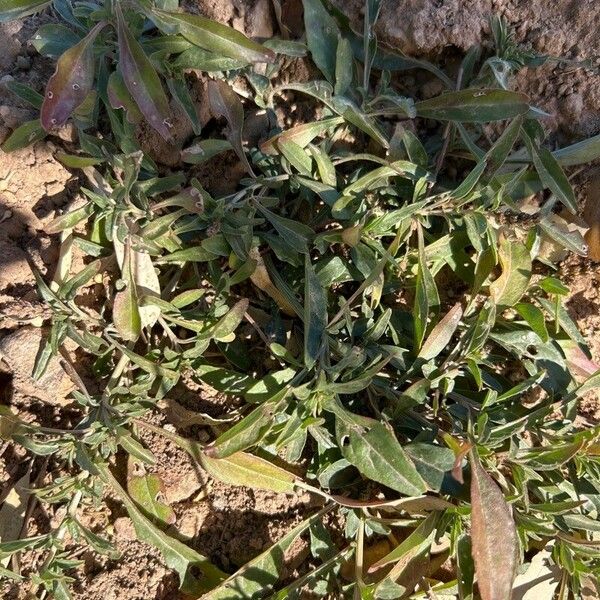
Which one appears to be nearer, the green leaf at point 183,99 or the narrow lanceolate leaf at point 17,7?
the narrow lanceolate leaf at point 17,7

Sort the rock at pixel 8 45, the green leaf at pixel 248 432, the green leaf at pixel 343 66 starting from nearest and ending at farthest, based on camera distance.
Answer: the green leaf at pixel 248 432 < the green leaf at pixel 343 66 < the rock at pixel 8 45

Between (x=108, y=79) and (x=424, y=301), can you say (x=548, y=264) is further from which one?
(x=108, y=79)

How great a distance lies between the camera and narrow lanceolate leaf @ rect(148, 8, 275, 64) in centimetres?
130

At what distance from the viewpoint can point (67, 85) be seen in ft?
4.14

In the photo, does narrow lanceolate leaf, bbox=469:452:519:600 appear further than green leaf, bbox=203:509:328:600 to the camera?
No

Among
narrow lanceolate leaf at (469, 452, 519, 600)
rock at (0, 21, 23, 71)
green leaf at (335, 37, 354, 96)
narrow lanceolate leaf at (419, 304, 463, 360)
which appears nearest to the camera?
narrow lanceolate leaf at (469, 452, 519, 600)

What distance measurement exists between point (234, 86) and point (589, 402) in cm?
109

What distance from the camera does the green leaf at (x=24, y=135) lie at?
59.2 inches

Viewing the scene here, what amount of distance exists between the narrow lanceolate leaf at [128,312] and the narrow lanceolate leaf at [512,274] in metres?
0.72

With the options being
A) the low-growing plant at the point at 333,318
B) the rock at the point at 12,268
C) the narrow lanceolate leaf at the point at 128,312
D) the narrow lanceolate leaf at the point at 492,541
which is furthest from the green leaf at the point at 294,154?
the narrow lanceolate leaf at the point at 492,541

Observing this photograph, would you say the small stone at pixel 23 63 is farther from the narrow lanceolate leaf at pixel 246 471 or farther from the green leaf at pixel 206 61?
the narrow lanceolate leaf at pixel 246 471

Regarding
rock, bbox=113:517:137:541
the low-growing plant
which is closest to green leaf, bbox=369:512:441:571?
the low-growing plant

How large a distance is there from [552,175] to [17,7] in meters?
1.06

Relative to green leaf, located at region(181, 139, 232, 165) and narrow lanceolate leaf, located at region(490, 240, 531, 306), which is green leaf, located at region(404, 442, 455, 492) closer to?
narrow lanceolate leaf, located at region(490, 240, 531, 306)
